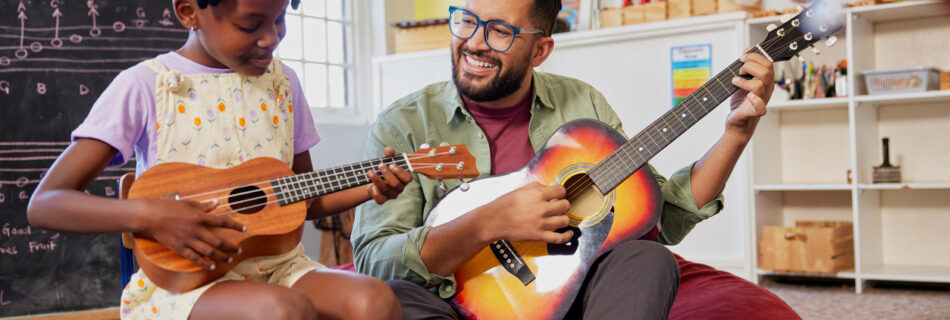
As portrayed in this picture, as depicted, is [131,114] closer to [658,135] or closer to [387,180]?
[387,180]

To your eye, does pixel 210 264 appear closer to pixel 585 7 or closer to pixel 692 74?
pixel 692 74

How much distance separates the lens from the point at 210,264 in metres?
1.32

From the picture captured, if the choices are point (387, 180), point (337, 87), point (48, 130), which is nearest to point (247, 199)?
point (387, 180)

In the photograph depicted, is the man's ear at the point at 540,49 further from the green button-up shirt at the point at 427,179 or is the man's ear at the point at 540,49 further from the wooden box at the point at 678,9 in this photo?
the wooden box at the point at 678,9

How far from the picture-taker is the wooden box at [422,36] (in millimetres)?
4812

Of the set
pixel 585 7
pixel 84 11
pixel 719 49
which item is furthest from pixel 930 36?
pixel 84 11

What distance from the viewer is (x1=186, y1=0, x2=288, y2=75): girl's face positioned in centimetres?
142

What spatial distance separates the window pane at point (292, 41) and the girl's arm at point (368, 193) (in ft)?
11.1

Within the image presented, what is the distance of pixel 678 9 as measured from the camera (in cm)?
420

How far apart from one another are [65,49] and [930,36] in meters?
3.80

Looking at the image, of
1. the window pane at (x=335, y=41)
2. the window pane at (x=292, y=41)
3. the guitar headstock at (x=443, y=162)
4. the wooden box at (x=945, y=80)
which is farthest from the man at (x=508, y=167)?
the window pane at (x=335, y=41)

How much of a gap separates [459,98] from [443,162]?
1.66 feet

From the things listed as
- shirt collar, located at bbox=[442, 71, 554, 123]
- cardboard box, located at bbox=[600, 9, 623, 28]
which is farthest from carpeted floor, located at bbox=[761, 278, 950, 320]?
shirt collar, located at bbox=[442, 71, 554, 123]

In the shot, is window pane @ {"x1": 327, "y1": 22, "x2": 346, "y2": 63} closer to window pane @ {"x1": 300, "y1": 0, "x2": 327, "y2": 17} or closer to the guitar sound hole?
window pane @ {"x1": 300, "y1": 0, "x2": 327, "y2": 17}
